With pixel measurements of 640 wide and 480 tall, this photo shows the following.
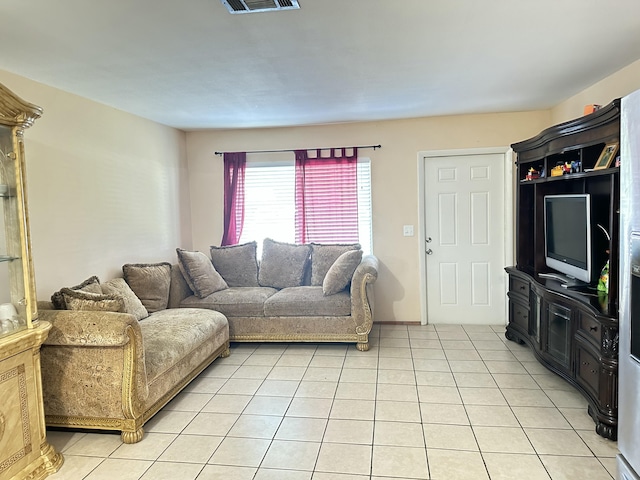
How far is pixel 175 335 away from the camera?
3.14m

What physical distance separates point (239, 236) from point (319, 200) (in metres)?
1.08

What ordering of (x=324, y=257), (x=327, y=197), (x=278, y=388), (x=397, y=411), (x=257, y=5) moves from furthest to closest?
(x=327, y=197)
(x=324, y=257)
(x=278, y=388)
(x=397, y=411)
(x=257, y=5)

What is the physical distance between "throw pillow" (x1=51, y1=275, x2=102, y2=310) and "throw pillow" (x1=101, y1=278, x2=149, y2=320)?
0.12 meters

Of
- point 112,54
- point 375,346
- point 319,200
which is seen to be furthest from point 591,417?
point 112,54

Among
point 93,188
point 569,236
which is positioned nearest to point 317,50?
point 93,188

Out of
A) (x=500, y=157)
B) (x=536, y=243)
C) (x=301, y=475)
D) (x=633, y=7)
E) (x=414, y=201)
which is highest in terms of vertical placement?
(x=633, y=7)

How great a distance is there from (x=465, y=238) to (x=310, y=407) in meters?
2.82

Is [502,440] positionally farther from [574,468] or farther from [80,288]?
[80,288]

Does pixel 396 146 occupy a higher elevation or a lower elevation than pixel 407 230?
higher

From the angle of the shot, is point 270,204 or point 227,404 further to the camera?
point 270,204

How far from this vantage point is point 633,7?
214 centimetres

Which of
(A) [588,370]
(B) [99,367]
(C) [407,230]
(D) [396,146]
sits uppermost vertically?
(D) [396,146]

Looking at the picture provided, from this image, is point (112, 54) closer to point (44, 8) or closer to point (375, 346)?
point (44, 8)

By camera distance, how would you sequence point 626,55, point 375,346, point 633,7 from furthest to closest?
1. point 375,346
2. point 626,55
3. point 633,7
